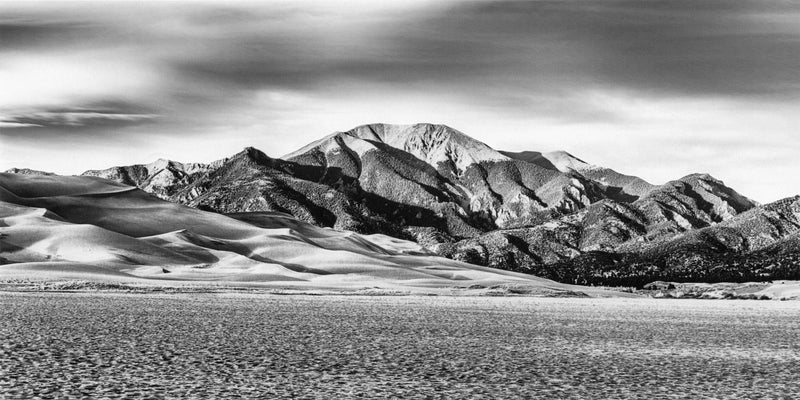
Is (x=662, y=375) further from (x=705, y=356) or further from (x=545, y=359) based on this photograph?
(x=705, y=356)

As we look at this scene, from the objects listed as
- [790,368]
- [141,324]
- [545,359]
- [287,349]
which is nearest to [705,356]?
[790,368]

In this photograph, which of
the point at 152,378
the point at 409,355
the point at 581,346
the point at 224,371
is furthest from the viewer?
the point at 581,346

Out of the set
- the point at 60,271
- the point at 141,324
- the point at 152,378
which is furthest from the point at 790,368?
the point at 60,271

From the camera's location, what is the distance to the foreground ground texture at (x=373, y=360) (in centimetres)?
2428

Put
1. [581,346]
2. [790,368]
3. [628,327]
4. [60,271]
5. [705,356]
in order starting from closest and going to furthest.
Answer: [790,368]
[705,356]
[581,346]
[628,327]
[60,271]

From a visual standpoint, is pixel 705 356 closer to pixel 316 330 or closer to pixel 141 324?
pixel 316 330

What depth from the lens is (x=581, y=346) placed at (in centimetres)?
4091

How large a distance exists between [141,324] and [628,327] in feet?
108

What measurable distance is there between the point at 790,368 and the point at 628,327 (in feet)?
88.3

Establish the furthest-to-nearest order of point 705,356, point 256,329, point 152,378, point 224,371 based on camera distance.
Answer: point 256,329
point 705,356
point 224,371
point 152,378

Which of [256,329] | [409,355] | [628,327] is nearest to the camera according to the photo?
[409,355]

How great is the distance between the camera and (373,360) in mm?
32062

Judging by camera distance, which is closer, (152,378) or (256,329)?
(152,378)

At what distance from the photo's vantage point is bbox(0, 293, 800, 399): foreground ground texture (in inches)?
956
